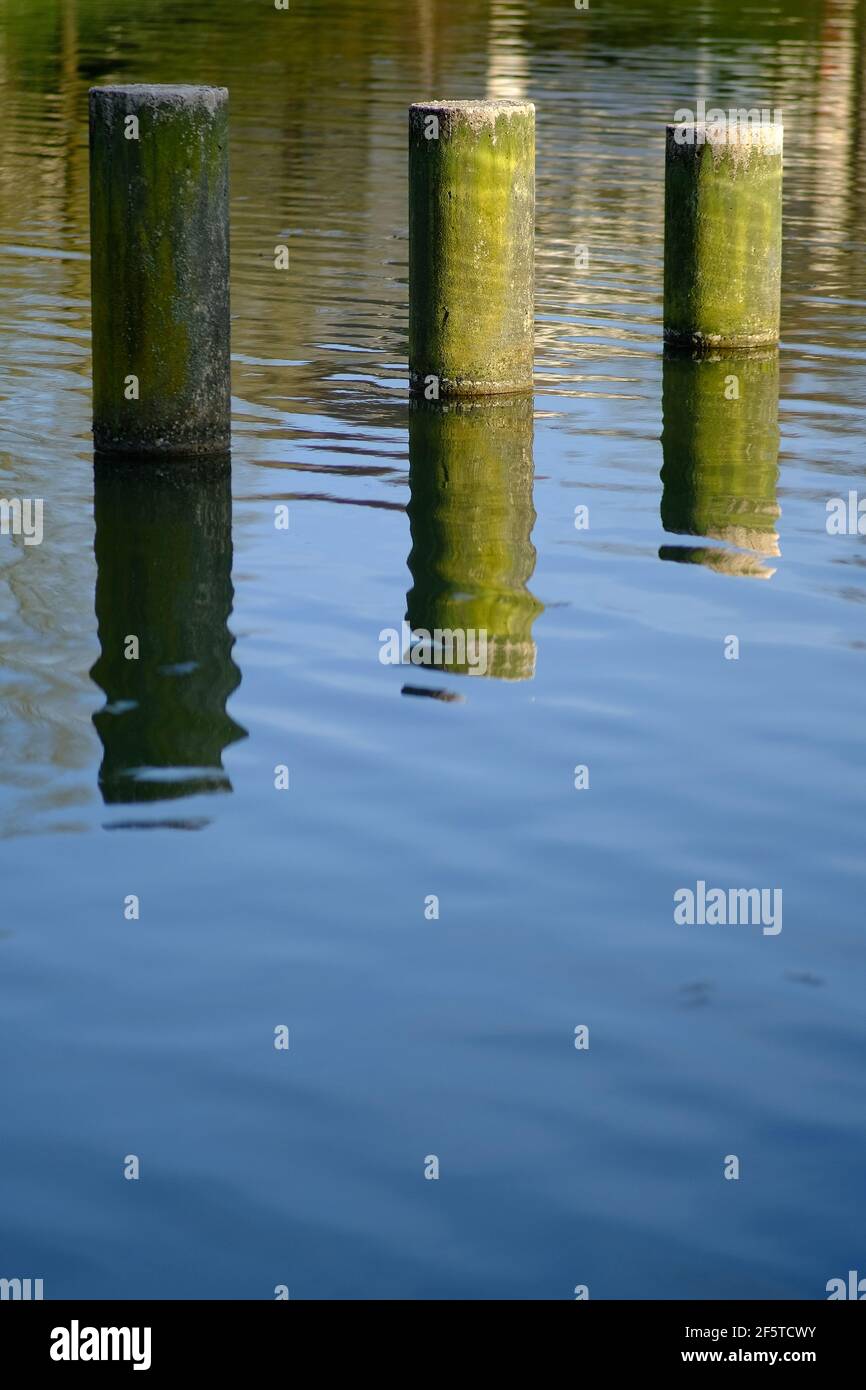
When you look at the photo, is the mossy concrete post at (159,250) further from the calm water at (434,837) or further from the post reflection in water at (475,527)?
the post reflection in water at (475,527)

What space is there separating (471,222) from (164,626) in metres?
3.16

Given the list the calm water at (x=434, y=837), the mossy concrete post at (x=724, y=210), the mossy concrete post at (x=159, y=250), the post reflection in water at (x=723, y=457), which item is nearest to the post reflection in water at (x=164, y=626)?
the calm water at (x=434, y=837)

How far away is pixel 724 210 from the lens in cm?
1090

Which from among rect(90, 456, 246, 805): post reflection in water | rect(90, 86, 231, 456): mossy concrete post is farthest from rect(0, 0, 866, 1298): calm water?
rect(90, 86, 231, 456): mossy concrete post

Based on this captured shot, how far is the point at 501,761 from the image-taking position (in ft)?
20.4

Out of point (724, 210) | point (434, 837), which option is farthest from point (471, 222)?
point (434, 837)

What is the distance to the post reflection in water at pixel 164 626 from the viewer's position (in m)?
6.21

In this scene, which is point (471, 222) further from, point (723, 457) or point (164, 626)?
point (164, 626)

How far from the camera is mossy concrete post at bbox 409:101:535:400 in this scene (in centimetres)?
984

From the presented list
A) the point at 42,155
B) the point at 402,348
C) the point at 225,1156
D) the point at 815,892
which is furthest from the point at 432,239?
the point at 42,155

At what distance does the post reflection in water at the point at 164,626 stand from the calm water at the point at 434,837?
0.07 feet

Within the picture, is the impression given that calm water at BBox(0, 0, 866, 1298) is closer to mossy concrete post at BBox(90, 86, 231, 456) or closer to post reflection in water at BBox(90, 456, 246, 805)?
post reflection in water at BBox(90, 456, 246, 805)

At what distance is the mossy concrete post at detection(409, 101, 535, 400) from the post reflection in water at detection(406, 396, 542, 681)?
1.21 feet

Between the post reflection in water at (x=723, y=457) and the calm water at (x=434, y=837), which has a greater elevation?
the post reflection in water at (x=723, y=457)
